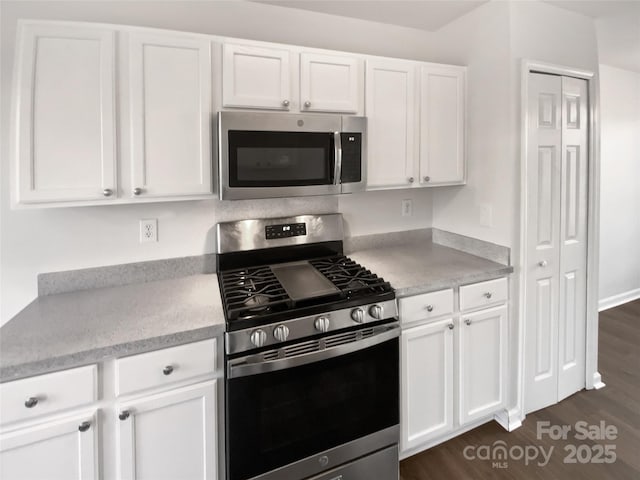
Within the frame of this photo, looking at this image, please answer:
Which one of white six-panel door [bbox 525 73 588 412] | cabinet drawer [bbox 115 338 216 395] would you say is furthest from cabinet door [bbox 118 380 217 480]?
white six-panel door [bbox 525 73 588 412]

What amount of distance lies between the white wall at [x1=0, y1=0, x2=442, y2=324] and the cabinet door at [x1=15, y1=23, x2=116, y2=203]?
31 centimetres

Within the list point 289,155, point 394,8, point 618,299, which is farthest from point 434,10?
point 618,299

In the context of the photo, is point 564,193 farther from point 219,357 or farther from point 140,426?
point 140,426

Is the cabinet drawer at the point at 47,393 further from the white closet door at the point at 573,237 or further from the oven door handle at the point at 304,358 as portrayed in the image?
the white closet door at the point at 573,237

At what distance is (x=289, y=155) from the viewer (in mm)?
1861

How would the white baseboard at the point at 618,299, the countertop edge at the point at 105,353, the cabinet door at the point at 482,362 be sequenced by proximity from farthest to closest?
1. the white baseboard at the point at 618,299
2. the cabinet door at the point at 482,362
3. the countertop edge at the point at 105,353

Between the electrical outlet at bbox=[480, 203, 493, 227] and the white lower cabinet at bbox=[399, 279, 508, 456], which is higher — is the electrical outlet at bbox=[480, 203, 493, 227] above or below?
above

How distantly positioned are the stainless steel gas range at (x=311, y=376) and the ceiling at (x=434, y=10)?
1.55m

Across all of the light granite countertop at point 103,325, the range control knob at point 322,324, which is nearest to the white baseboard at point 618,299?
the range control knob at point 322,324

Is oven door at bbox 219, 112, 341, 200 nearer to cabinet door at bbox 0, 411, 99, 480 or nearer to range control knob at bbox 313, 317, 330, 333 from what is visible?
range control knob at bbox 313, 317, 330, 333

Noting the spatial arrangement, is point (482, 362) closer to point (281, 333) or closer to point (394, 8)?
point (281, 333)

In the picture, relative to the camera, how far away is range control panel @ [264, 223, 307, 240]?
7.00 feet

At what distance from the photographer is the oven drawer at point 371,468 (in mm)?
1666

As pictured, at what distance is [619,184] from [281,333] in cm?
415
